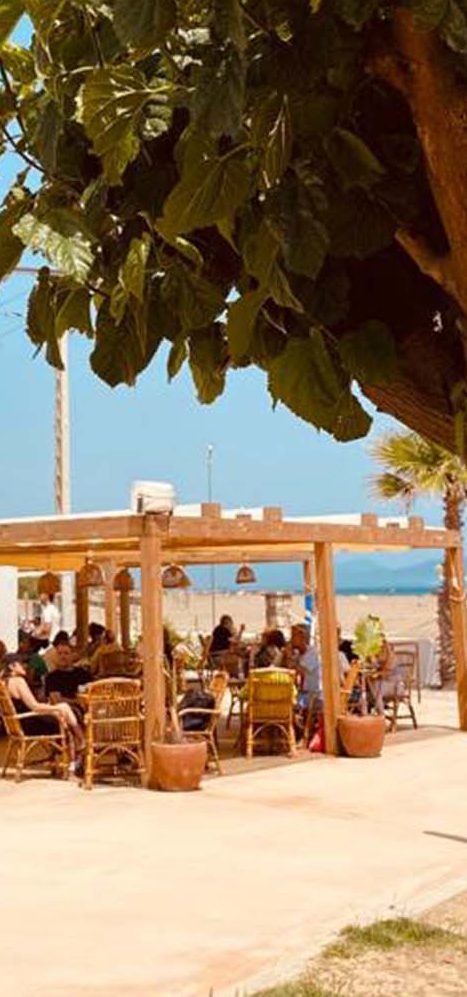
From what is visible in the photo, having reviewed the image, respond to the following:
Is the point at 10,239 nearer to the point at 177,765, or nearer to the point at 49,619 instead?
the point at 177,765

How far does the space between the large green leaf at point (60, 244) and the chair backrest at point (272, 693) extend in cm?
981

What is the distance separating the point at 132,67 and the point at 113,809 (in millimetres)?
7994

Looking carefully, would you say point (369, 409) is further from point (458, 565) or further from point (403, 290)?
point (458, 565)

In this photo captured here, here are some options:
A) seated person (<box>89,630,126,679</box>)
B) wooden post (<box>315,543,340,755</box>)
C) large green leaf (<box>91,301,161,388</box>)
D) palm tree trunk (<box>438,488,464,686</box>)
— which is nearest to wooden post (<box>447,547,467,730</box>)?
wooden post (<box>315,543,340,755</box>)

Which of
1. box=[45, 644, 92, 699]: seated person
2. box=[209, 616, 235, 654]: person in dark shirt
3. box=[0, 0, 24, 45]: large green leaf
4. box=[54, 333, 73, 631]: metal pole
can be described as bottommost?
box=[45, 644, 92, 699]: seated person

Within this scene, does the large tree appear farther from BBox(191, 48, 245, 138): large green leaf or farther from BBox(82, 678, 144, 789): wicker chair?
BBox(82, 678, 144, 789): wicker chair

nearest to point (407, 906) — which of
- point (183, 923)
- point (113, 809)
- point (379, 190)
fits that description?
point (183, 923)

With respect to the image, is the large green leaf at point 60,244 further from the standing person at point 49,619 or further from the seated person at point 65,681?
the standing person at point 49,619

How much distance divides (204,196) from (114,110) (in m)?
0.14

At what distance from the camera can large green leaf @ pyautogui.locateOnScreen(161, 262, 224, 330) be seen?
4.80ft

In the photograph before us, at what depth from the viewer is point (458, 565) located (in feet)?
45.6

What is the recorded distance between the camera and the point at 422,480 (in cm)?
1673

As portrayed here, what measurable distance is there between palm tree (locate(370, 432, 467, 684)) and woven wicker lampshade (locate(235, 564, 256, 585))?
2.96 meters

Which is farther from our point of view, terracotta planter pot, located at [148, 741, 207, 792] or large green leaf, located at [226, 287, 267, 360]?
terracotta planter pot, located at [148, 741, 207, 792]
